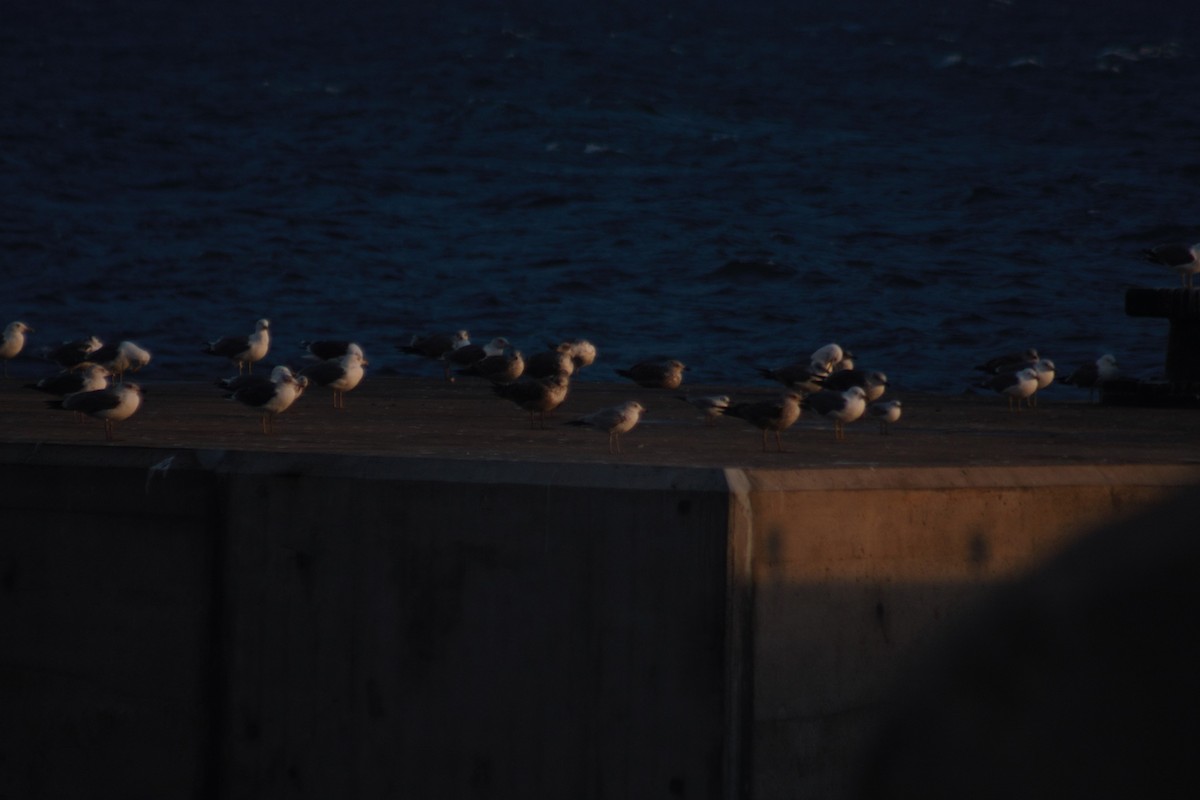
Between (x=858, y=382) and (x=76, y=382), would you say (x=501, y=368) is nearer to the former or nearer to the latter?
(x=858, y=382)

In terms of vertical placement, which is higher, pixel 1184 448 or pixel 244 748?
pixel 1184 448

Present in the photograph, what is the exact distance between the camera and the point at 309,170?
5762 centimetres

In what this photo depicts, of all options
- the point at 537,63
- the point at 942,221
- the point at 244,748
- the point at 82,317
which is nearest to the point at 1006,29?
the point at 537,63

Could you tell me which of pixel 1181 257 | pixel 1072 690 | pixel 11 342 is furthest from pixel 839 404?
pixel 11 342

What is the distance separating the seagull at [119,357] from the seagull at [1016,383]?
30.6 ft

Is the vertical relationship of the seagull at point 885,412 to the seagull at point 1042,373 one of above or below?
above

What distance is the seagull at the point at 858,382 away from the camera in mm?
14453

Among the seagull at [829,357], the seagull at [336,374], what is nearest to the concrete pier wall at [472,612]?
the seagull at [336,374]

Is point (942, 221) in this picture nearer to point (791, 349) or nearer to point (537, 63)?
point (791, 349)

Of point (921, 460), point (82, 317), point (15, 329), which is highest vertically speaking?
point (921, 460)

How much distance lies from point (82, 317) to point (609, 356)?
1588 centimetres

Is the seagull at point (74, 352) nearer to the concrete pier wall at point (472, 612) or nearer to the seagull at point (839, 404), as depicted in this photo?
the seagull at point (839, 404)

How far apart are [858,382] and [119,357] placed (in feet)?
27.7

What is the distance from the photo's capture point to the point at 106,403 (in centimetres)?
1237
